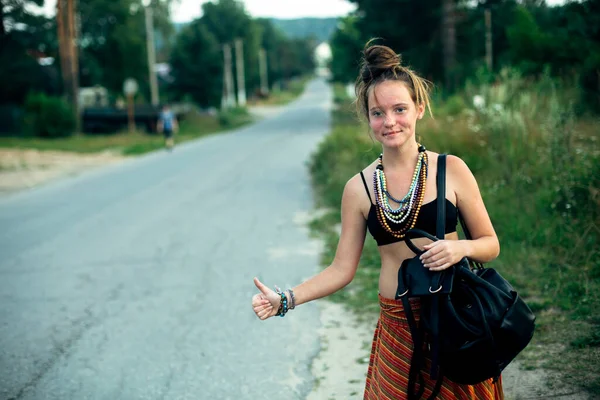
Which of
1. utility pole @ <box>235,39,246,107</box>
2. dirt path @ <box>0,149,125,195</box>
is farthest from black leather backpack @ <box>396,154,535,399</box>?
utility pole @ <box>235,39,246,107</box>

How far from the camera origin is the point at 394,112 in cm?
246

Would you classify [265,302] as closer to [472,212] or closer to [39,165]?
[472,212]

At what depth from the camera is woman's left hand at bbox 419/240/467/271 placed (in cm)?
→ 219

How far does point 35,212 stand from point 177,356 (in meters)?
7.65

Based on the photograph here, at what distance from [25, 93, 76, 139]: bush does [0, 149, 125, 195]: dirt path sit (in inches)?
261

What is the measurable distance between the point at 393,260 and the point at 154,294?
4.12 m

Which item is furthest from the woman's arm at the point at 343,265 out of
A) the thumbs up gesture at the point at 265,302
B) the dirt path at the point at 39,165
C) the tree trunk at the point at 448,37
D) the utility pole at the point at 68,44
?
the utility pole at the point at 68,44

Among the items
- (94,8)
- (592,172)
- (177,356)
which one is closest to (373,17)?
(592,172)

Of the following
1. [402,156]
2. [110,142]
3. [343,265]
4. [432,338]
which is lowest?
[110,142]

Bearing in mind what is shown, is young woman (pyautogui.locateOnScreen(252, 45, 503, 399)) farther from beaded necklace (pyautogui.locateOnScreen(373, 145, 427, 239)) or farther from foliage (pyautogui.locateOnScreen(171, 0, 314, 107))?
foliage (pyautogui.locateOnScreen(171, 0, 314, 107))

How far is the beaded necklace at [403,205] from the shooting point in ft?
7.88

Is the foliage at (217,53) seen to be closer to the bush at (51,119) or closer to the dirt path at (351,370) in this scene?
the bush at (51,119)

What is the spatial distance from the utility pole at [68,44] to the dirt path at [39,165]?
856 cm

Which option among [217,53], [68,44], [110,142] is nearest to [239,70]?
[217,53]
